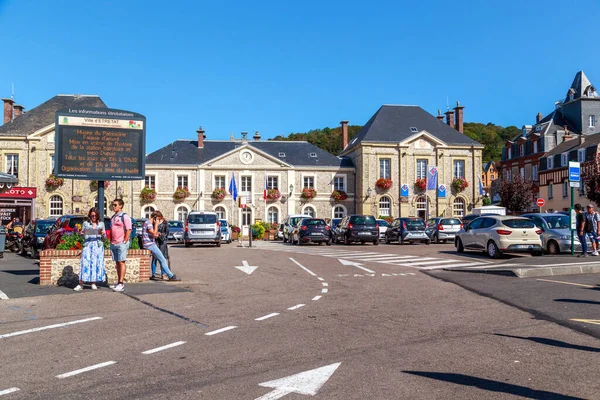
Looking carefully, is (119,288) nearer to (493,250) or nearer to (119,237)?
(119,237)

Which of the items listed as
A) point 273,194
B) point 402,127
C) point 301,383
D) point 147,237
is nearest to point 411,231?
point 147,237

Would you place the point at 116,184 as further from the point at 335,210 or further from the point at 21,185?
the point at 335,210

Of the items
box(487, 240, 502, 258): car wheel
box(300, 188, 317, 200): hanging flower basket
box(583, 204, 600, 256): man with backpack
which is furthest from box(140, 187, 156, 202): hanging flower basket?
box(583, 204, 600, 256): man with backpack

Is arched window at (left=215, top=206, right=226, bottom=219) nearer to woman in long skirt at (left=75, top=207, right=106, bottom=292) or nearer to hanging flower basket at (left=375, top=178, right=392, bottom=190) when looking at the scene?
hanging flower basket at (left=375, top=178, right=392, bottom=190)

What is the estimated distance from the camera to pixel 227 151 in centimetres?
5244

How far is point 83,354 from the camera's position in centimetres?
607

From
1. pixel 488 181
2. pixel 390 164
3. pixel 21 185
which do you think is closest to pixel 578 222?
pixel 390 164

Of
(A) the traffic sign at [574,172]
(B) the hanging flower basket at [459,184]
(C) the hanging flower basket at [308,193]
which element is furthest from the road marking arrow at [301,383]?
(B) the hanging flower basket at [459,184]

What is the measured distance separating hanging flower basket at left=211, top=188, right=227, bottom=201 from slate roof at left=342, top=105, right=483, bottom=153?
530 inches

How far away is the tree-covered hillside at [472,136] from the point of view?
94.2 meters

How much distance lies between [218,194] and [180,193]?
337cm

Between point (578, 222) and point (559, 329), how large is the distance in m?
11.3

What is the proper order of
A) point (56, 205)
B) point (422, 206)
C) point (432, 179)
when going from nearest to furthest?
point (56, 205) → point (432, 179) → point (422, 206)

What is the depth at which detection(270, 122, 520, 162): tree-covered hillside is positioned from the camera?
94.2 meters
